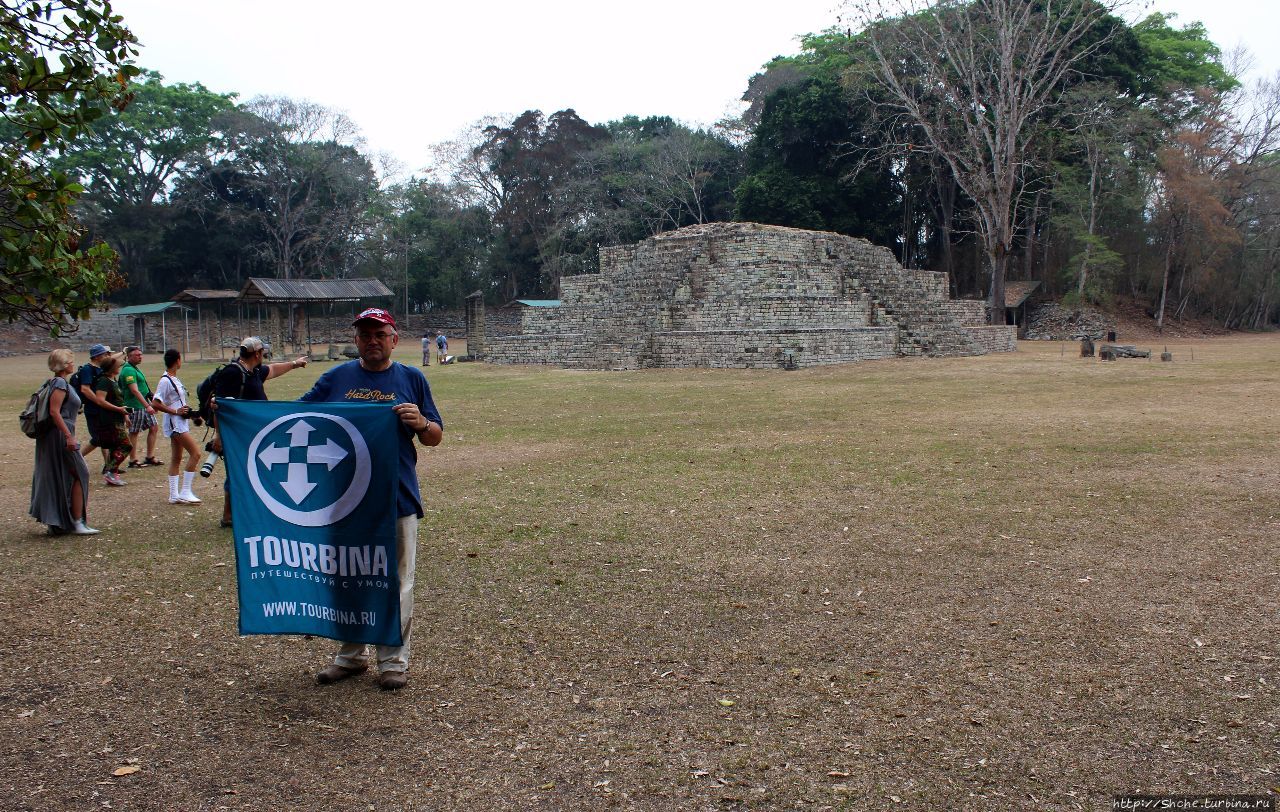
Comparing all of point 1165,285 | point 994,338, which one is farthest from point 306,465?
point 1165,285

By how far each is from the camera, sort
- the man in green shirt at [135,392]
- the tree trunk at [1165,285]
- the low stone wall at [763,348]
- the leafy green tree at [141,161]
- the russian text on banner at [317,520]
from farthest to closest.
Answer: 1. the leafy green tree at [141,161]
2. the tree trunk at [1165,285]
3. the low stone wall at [763,348]
4. the man in green shirt at [135,392]
5. the russian text on banner at [317,520]

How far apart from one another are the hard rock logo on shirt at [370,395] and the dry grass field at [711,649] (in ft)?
4.17

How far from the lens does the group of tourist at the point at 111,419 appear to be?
662cm

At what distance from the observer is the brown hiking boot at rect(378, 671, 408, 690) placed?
12.7ft

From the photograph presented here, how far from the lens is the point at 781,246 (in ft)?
86.8

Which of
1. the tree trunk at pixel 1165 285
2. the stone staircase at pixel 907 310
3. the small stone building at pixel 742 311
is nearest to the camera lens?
the small stone building at pixel 742 311

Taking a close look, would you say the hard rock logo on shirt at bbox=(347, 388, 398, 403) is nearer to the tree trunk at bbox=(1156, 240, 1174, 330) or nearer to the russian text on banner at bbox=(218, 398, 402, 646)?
the russian text on banner at bbox=(218, 398, 402, 646)

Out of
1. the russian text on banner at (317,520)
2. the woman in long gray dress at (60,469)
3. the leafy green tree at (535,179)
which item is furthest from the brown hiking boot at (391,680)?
the leafy green tree at (535,179)

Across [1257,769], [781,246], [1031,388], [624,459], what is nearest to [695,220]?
[781,246]

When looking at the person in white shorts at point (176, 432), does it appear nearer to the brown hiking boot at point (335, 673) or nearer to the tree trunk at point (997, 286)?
the brown hiking boot at point (335, 673)

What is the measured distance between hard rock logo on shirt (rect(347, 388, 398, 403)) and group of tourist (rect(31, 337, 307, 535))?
197 centimetres

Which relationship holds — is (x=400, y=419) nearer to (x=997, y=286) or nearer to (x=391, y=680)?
(x=391, y=680)

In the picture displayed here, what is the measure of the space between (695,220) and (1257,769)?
159ft

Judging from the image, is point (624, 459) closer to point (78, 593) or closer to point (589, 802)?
point (78, 593)
